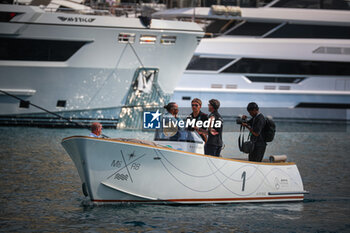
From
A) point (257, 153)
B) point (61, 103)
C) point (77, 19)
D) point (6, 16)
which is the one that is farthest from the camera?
point (61, 103)

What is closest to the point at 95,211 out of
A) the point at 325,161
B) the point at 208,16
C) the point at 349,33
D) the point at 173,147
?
the point at 173,147

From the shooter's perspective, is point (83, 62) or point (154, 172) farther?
point (83, 62)

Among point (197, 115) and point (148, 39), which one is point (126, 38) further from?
point (197, 115)

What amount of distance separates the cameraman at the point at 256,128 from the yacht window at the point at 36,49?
12.9 meters

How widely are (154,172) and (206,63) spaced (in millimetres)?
17804

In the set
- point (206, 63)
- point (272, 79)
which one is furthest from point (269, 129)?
point (272, 79)

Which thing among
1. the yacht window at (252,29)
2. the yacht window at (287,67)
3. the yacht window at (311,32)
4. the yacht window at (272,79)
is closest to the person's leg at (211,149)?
the yacht window at (287,67)

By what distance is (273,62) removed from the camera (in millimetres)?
28531

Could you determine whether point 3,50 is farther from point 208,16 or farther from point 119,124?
point 208,16

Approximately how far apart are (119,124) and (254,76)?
749 centimetres

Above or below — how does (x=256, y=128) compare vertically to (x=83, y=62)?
below

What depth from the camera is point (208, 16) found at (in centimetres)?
2739

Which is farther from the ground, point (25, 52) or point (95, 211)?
point (25, 52)

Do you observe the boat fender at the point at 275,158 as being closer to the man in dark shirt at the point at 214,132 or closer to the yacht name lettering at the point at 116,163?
the man in dark shirt at the point at 214,132
